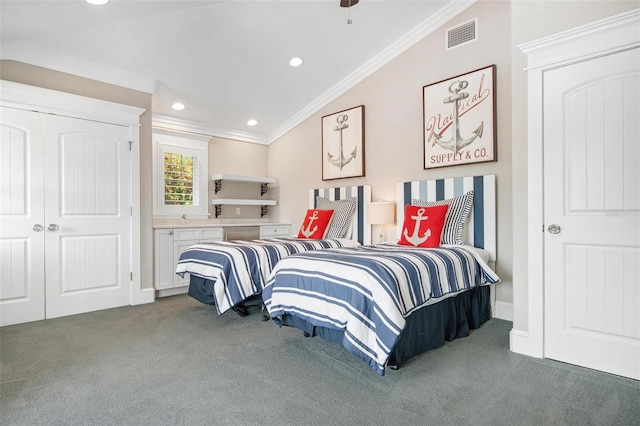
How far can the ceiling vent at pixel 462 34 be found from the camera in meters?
3.68

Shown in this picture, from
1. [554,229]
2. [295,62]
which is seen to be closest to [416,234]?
[554,229]

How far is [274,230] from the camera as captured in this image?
5.55 metres

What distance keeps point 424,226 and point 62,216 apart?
354 centimetres

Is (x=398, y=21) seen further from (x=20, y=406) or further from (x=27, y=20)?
(x=20, y=406)

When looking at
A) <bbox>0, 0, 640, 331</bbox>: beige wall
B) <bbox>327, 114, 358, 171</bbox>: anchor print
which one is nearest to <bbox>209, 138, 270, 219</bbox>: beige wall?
<bbox>0, 0, 640, 331</bbox>: beige wall

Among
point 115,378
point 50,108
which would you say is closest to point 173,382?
point 115,378

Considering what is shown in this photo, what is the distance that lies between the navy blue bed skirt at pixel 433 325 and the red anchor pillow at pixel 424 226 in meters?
0.58

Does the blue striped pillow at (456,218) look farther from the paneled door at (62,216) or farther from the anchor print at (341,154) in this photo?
the paneled door at (62,216)

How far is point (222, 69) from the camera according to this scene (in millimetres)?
4273

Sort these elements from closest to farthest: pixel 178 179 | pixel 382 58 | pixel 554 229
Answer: pixel 554 229
pixel 382 58
pixel 178 179

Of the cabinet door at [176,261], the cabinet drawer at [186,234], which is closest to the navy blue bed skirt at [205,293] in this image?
the cabinet door at [176,261]

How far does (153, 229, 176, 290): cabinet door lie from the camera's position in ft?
14.2

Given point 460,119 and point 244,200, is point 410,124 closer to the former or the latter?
point 460,119

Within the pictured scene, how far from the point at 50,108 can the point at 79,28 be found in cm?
83
